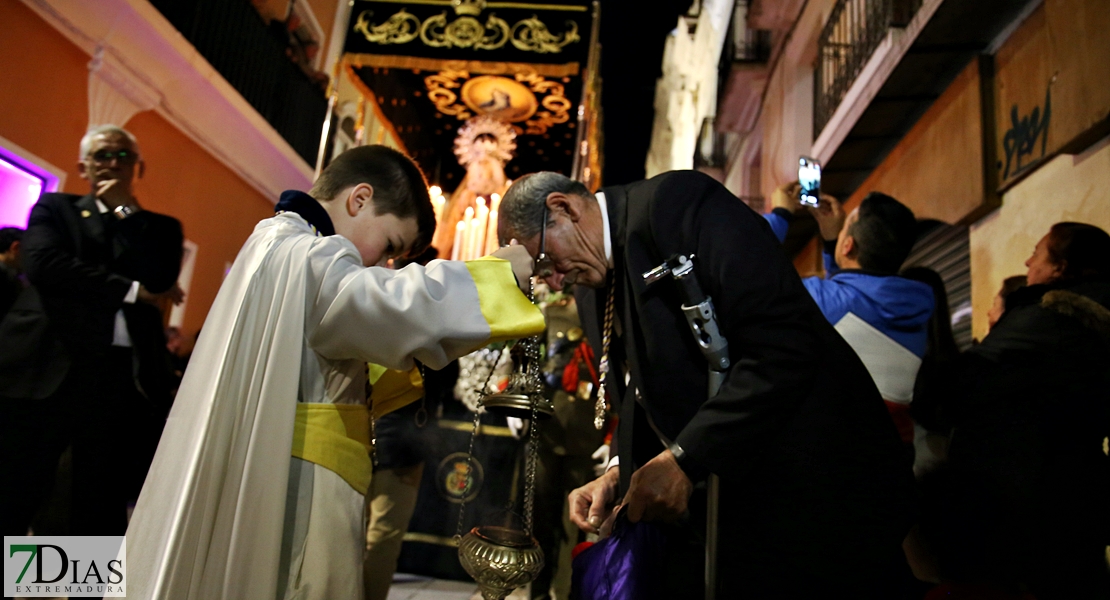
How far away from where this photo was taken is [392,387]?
1926mm

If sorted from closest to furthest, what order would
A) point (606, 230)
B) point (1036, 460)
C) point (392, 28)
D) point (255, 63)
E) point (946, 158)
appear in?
point (606, 230)
point (1036, 460)
point (946, 158)
point (392, 28)
point (255, 63)

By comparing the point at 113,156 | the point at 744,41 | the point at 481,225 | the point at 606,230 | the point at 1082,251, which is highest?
the point at 744,41

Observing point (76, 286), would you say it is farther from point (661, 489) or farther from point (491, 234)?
point (491, 234)

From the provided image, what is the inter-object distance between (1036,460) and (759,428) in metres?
1.39

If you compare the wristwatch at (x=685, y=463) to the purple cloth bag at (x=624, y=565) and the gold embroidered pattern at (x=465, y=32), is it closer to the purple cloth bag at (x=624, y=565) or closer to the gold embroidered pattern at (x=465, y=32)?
the purple cloth bag at (x=624, y=565)

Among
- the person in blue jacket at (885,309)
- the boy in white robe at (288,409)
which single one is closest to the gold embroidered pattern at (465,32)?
the person in blue jacket at (885,309)

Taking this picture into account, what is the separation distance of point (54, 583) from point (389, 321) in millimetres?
1632

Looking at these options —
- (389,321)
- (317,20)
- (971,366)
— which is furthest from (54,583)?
(317,20)

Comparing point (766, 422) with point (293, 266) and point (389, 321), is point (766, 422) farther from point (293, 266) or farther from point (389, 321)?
point (293, 266)

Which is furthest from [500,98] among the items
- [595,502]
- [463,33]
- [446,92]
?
[595,502]

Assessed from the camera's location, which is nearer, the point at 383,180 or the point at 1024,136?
the point at 383,180

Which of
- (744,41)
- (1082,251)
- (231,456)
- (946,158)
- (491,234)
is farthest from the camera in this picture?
(744,41)

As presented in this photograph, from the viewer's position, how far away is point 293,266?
147 cm

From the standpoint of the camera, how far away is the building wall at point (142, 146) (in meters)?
4.82
